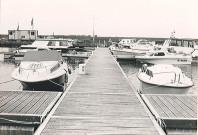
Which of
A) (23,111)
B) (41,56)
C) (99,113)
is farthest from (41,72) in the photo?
(99,113)

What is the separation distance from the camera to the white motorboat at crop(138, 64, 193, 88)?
14.7 meters

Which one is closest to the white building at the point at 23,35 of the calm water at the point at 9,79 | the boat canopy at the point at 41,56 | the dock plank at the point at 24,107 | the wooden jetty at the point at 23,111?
the calm water at the point at 9,79

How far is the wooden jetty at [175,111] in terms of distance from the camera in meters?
8.79

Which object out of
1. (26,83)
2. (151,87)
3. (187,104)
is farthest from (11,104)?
(151,87)

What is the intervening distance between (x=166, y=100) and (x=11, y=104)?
629 centimetres

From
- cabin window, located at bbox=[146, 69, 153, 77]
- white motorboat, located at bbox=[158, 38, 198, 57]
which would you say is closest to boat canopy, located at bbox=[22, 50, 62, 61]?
cabin window, located at bbox=[146, 69, 153, 77]

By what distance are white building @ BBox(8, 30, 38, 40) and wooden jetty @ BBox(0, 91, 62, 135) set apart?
160 ft

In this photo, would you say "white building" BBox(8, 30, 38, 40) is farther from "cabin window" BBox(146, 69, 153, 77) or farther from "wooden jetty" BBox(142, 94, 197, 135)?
"wooden jetty" BBox(142, 94, 197, 135)

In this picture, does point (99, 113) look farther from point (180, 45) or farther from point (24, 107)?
point (180, 45)

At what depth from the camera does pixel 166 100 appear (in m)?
11.3

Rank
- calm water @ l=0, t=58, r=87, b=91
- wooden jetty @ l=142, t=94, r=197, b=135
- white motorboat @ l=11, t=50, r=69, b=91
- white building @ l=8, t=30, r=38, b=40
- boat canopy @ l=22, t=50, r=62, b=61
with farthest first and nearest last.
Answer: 1. white building @ l=8, t=30, r=38, b=40
2. calm water @ l=0, t=58, r=87, b=91
3. boat canopy @ l=22, t=50, r=62, b=61
4. white motorboat @ l=11, t=50, r=69, b=91
5. wooden jetty @ l=142, t=94, r=197, b=135

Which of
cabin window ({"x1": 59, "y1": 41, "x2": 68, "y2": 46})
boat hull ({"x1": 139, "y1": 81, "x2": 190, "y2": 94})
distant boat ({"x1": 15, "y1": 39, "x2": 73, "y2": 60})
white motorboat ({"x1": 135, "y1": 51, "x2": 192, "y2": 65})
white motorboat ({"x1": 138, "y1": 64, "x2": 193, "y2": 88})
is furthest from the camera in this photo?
cabin window ({"x1": 59, "y1": 41, "x2": 68, "y2": 46})

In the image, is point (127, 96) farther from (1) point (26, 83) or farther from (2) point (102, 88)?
(1) point (26, 83)

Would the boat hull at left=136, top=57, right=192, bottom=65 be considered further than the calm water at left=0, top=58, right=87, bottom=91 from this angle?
Yes
